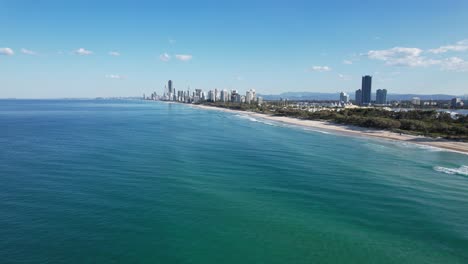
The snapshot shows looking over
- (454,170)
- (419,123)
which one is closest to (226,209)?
(454,170)

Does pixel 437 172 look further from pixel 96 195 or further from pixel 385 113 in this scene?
pixel 385 113

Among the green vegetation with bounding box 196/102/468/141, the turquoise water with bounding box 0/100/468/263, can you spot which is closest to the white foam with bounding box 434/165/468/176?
the turquoise water with bounding box 0/100/468/263

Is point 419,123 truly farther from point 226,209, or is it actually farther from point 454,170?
point 226,209

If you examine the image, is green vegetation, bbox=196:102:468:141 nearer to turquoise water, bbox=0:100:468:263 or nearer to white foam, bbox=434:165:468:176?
white foam, bbox=434:165:468:176

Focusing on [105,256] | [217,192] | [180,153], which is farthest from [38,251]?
[180,153]

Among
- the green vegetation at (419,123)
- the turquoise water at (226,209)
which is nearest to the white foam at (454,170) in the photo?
the turquoise water at (226,209)

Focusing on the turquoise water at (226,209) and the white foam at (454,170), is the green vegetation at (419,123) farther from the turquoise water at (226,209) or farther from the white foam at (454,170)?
the turquoise water at (226,209)

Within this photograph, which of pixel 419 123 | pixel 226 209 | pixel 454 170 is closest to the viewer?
pixel 226 209

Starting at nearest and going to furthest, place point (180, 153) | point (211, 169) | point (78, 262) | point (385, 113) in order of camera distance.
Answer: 1. point (78, 262)
2. point (211, 169)
3. point (180, 153)
4. point (385, 113)
